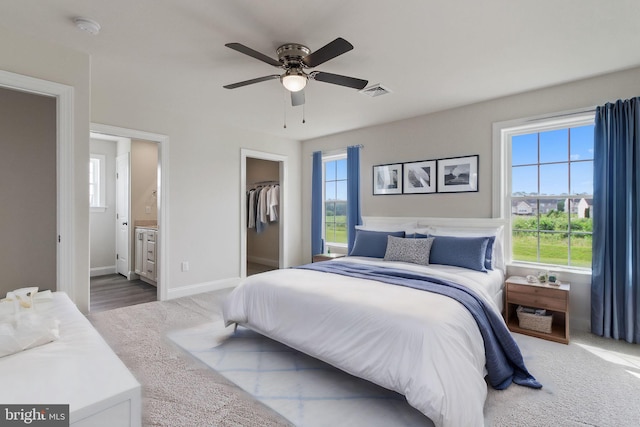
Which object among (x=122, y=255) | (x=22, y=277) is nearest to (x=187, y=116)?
(x=22, y=277)

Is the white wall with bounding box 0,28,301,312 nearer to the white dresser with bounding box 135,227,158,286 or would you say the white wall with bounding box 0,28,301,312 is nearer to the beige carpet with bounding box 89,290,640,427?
the white dresser with bounding box 135,227,158,286

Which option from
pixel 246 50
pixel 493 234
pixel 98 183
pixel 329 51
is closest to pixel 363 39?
pixel 329 51

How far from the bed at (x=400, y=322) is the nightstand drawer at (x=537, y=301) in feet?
0.50

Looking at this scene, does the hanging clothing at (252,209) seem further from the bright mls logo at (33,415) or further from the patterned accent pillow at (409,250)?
the bright mls logo at (33,415)

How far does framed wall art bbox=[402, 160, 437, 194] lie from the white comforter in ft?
5.87

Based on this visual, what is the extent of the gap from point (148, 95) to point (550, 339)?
4.91m

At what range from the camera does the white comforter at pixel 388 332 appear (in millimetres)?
1617

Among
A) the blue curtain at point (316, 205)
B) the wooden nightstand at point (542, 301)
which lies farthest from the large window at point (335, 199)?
the wooden nightstand at point (542, 301)

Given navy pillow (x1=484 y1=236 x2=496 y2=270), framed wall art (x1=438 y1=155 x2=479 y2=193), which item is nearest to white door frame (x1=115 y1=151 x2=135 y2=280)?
framed wall art (x1=438 y1=155 x2=479 y2=193)

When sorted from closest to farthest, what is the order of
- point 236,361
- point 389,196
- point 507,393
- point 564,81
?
point 507,393, point 236,361, point 564,81, point 389,196

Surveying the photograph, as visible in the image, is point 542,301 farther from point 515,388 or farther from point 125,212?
point 125,212

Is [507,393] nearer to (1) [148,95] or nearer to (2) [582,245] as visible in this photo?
(2) [582,245]

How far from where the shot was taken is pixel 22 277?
8.83ft

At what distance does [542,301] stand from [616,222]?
98 cm
